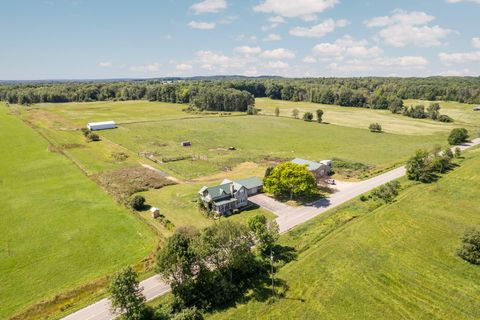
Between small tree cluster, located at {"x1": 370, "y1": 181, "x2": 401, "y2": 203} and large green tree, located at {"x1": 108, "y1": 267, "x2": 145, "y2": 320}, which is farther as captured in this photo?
small tree cluster, located at {"x1": 370, "y1": 181, "x2": 401, "y2": 203}

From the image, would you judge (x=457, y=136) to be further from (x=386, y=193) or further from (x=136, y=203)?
(x=136, y=203)

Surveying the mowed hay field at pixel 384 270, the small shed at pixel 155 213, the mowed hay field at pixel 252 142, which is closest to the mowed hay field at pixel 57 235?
the small shed at pixel 155 213

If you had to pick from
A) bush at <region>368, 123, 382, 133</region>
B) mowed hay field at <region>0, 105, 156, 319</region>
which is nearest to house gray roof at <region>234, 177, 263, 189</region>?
mowed hay field at <region>0, 105, 156, 319</region>

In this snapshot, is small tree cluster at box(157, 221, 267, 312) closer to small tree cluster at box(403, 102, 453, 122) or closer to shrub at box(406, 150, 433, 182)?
shrub at box(406, 150, 433, 182)

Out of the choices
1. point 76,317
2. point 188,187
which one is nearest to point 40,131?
point 188,187

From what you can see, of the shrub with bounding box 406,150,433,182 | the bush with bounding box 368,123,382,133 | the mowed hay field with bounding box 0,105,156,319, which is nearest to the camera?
the mowed hay field with bounding box 0,105,156,319

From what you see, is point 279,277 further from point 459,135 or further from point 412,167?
point 459,135

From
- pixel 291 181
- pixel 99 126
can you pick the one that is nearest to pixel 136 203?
pixel 291 181
